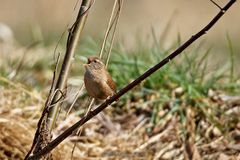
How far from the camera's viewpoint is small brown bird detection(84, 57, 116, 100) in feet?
11.4

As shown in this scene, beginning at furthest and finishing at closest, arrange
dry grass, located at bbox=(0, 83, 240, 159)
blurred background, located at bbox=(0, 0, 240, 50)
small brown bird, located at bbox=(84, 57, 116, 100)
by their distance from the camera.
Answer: blurred background, located at bbox=(0, 0, 240, 50) → dry grass, located at bbox=(0, 83, 240, 159) → small brown bird, located at bbox=(84, 57, 116, 100)

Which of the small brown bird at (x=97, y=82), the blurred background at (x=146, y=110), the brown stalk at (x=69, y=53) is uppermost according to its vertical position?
the blurred background at (x=146, y=110)

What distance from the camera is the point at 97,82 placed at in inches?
138

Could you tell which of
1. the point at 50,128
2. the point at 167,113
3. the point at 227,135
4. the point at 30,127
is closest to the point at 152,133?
the point at 167,113

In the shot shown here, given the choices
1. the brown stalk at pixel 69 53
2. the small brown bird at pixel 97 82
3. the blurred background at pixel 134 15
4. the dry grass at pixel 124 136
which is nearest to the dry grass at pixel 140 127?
the dry grass at pixel 124 136

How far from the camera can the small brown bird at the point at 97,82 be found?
3.49m

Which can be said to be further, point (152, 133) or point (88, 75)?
point (152, 133)

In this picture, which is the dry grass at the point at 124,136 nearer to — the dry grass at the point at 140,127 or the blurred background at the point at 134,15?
the dry grass at the point at 140,127

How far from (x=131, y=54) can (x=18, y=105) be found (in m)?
1.14

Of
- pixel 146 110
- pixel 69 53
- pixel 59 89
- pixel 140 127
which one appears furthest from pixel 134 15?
pixel 59 89

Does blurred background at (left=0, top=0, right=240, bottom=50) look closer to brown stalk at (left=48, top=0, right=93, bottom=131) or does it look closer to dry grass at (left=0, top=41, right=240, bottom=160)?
dry grass at (left=0, top=41, right=240, bottom=160)

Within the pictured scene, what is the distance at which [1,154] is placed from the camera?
4.25 meters

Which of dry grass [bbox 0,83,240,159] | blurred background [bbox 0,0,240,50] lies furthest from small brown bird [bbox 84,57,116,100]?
blurred background [bbox 0,0,240,50]

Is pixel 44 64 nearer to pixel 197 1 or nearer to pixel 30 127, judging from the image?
pixel 30 127
